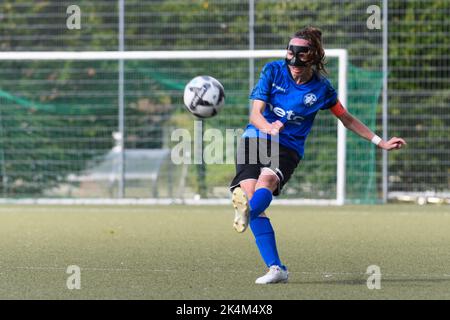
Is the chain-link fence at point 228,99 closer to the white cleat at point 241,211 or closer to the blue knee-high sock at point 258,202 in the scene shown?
the blue knee-high sock at point 258,202

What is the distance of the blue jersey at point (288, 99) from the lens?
7027mm

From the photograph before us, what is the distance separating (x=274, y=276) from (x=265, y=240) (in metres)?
0.34

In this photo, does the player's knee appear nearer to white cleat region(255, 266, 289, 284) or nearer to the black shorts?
the black shorts

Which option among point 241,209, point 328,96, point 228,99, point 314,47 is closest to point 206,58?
point 228,99

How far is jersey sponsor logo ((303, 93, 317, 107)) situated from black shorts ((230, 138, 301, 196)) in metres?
0.34

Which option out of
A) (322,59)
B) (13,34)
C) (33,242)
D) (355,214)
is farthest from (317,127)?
(322,59)

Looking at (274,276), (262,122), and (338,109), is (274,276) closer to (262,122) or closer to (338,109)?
(262,122)

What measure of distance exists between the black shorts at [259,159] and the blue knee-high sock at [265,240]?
0.29 meters

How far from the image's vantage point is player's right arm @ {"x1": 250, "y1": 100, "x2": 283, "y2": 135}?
6.68m

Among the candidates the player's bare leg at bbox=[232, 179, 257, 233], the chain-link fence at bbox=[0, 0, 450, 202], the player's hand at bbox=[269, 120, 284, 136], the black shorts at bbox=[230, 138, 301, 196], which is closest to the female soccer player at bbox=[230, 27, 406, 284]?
the black shorts at bbox=[230, 138, 301, 196]

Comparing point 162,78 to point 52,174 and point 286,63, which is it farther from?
point 286,63

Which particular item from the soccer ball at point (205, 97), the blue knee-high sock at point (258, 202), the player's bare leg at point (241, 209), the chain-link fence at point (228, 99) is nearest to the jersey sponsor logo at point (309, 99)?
the blue knee-high sock at point (258, 202)

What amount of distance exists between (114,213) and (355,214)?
3.27 metres

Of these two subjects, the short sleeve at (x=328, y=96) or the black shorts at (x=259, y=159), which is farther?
the short sleeve at (x=328, y=96)
